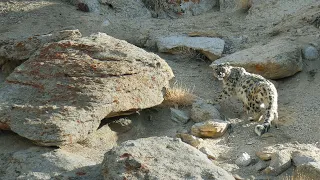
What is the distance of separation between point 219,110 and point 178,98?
2.11ft

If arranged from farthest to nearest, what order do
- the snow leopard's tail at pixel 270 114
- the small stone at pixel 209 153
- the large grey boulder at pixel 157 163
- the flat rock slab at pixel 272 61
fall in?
the flat rock slab at pixel 272 61
the snow leopard's tail at pixel 270 114
the small stone at pixel 209 153
the large grey boulder at pixel 157 163

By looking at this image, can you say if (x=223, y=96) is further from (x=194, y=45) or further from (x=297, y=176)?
(x=297, y=176)

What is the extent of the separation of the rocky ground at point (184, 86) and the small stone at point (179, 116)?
33 millimetres

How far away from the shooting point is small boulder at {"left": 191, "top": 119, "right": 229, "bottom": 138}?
845cm

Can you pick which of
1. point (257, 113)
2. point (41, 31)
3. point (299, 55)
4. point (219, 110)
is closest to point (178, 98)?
point (219, 110)

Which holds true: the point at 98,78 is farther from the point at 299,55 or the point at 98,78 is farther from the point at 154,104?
the point at 299,55

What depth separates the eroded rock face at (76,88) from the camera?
7754mm

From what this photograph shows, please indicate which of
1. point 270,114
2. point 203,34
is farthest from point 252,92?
point 203,34

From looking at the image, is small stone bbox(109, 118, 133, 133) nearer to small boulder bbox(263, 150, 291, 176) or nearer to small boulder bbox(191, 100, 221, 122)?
small boulder bbox(191, 100, 221, 122)

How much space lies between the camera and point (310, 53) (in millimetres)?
10547

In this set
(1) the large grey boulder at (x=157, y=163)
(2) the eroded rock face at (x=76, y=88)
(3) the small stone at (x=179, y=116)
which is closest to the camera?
(1) the large grey boulder at (x=157, y=163)

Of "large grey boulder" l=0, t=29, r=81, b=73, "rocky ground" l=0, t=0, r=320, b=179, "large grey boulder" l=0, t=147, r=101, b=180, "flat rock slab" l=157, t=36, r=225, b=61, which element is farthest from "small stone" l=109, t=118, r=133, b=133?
"flat rock slab" l=157, t=36, r=225, b=61

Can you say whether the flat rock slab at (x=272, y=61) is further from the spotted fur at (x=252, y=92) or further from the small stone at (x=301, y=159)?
the small stone at (x=301, y=159)

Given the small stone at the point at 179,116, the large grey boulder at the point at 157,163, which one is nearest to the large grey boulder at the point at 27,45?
the small stone at the point at 179,116
